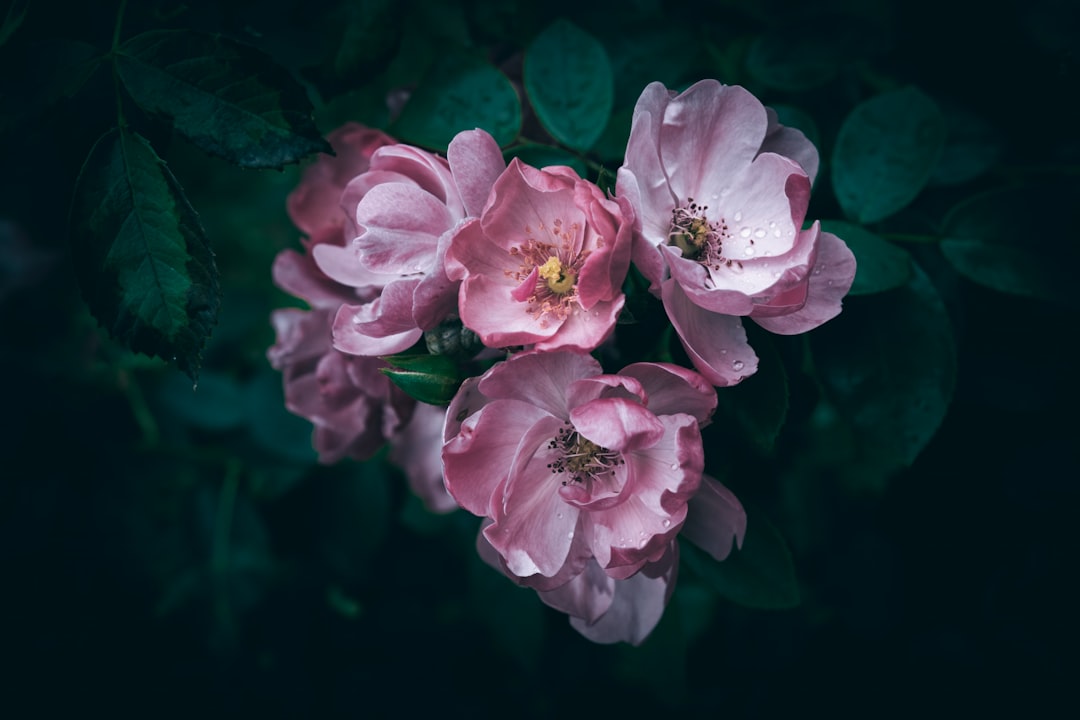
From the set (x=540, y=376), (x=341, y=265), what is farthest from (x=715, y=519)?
(x=341, y=265)

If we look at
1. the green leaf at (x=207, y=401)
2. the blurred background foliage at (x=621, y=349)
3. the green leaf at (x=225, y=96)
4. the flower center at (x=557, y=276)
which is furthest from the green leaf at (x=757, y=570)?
the green leaf at (x=207, y=401)

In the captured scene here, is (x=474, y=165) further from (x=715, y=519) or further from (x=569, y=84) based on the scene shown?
(x=715, y=519)

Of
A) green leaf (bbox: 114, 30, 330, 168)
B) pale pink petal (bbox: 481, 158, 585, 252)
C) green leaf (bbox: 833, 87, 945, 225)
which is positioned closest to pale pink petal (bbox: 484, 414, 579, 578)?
pale pink petal (bbox: 481, 158, 585, 252)

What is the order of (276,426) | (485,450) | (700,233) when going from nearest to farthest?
(485,450), (700,233), (276,426)

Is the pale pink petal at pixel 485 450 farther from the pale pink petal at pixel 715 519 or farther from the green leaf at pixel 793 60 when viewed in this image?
the green leaf at pixel 793 60

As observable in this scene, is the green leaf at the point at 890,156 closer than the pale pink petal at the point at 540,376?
No

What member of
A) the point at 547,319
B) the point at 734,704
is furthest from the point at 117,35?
the point at 734,704
